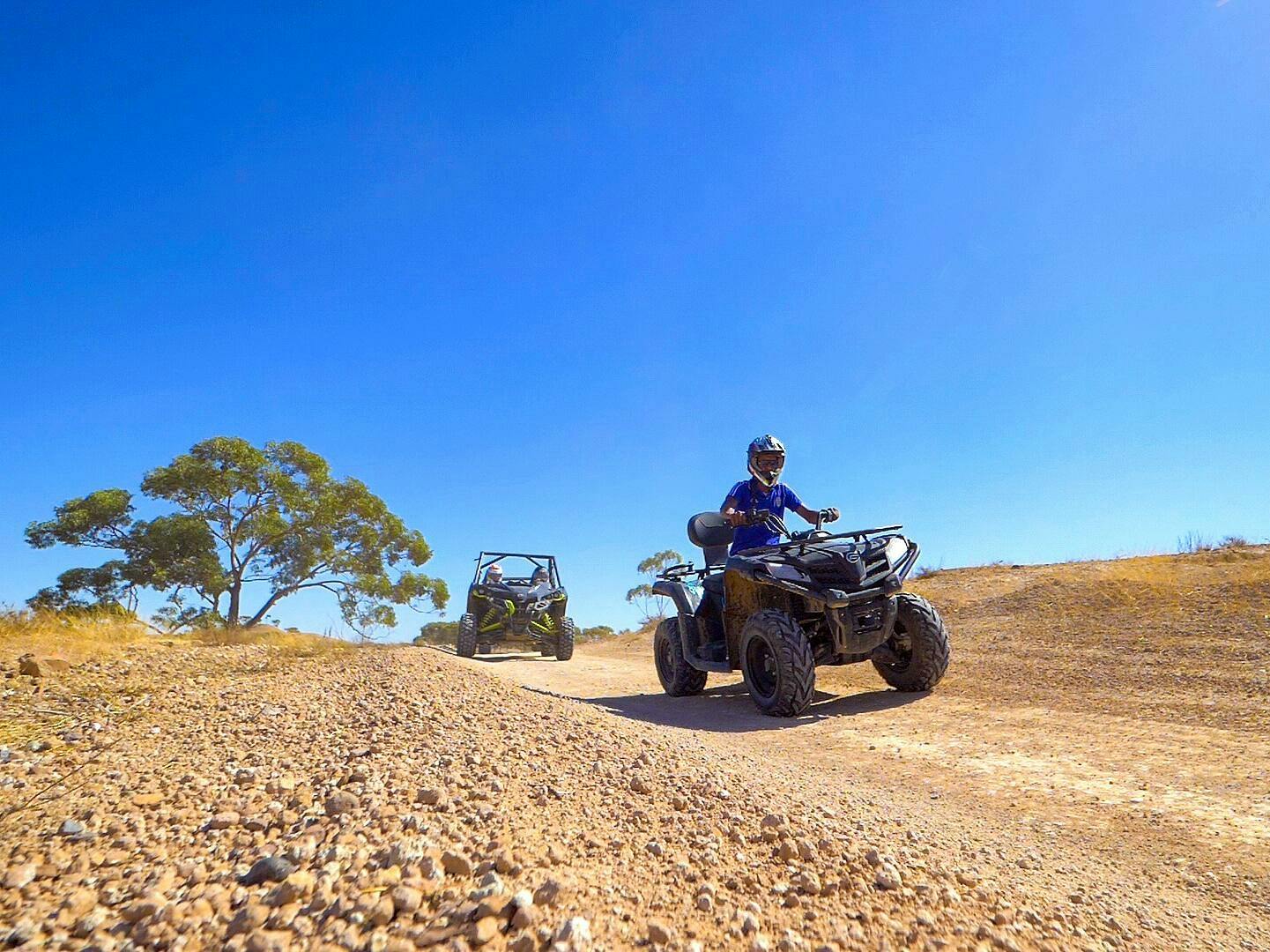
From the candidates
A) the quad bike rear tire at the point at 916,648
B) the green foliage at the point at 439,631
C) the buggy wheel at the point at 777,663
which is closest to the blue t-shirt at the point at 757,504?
the buggy wheel at the point at 777,663

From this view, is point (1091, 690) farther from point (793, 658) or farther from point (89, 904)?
point (89, 904)

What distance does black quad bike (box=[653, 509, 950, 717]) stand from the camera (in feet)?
17.9

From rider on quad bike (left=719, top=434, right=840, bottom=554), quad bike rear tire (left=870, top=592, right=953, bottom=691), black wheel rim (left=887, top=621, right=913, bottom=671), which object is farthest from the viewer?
rider on quad bike (left=719, top=434, right=840, bottom=554)

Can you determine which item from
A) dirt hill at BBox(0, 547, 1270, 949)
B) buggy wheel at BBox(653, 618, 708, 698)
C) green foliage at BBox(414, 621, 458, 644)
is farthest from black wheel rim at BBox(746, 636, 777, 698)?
green foliage at BBox(414, 621, 458, 644)

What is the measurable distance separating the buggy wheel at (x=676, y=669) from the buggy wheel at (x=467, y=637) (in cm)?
728

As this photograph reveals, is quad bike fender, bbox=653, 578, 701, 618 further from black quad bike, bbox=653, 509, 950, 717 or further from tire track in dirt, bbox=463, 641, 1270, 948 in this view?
tire track in dirt, bbox=463, 641, 1270, 948

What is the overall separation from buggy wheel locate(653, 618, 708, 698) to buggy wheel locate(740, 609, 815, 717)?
1.12 m

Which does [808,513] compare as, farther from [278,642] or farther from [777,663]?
[278,642]

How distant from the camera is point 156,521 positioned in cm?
2083

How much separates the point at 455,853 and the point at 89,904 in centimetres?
76

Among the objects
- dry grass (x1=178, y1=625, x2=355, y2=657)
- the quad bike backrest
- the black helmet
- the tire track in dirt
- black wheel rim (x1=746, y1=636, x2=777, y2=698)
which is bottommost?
the tire track in dirt

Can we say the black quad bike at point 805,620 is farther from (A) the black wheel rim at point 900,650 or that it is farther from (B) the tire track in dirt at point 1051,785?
(B) the tire track in dirt at point 1051,785

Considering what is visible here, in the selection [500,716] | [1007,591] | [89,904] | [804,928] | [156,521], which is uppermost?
[156,521]

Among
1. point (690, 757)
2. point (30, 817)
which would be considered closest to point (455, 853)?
point (30, 817)
